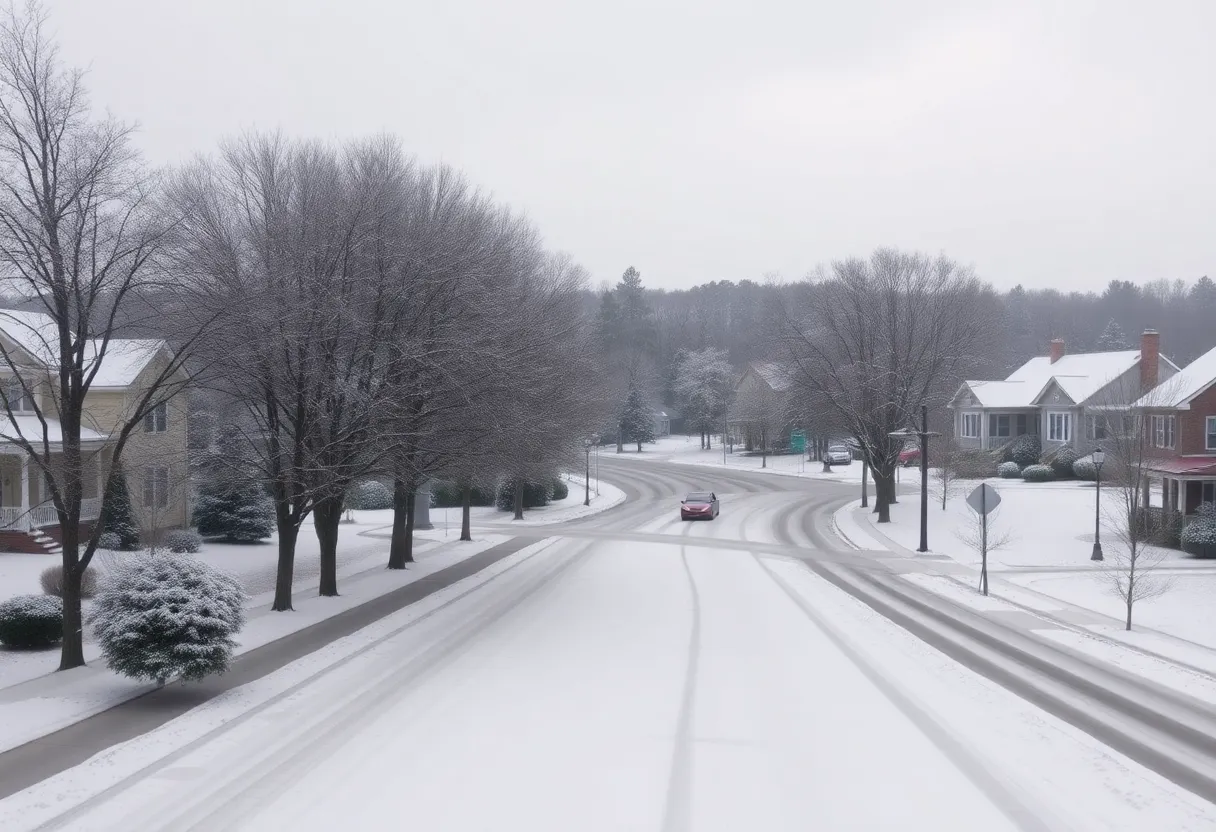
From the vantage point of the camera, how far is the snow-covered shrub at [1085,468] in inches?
1922

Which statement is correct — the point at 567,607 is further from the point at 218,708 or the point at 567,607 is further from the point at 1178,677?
the point at 1178,677

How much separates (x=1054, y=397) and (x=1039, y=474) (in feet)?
27.2

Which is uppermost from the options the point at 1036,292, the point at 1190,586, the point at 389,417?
the point at 1036,292

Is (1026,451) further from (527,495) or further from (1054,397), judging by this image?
(527,495)

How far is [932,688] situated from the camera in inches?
571

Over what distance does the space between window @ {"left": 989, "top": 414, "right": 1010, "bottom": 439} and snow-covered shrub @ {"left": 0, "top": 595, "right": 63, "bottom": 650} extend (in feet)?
182

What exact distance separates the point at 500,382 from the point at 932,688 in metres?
11.9

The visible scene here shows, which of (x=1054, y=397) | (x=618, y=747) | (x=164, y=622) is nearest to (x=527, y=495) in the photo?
(x=1054, y=397)

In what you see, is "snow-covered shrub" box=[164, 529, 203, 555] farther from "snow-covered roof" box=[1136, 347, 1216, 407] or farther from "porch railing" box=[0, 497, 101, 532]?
"snow-covered roof" box=[1136, 347, 1216, 407]

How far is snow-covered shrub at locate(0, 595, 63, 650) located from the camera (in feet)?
56.2

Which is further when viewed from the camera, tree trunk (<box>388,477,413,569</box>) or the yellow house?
tree trunk (<box>388,477,413,569</box>)

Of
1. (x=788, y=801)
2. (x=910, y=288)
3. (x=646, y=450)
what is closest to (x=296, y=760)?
(x=788, y=801)

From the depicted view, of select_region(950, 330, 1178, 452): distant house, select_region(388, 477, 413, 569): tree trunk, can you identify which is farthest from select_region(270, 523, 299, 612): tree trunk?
select_region(950, 330, 1178, 452): distant house

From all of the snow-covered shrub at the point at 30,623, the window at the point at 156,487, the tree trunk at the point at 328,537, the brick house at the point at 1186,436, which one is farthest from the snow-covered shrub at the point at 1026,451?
the snow-covered shrub at the point at 30,623
